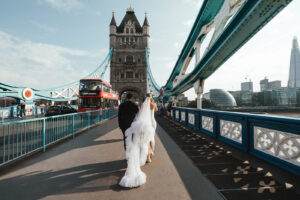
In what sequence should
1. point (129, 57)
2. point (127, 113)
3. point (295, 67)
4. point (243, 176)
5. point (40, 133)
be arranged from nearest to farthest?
point (243, 176)
point (127, 113)
point (40, 133)
point (129, 57)
point (295, 67)

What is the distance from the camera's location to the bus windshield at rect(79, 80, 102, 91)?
13330 mm

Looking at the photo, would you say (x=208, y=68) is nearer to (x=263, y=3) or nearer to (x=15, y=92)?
(x=263, y=3)

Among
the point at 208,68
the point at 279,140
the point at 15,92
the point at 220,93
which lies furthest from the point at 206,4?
the point at 220,93

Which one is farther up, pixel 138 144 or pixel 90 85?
pixel 90 85

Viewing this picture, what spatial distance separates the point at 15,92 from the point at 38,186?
20.5m

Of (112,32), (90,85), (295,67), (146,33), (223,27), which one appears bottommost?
(90,85)

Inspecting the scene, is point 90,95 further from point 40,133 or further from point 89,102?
point 40,133

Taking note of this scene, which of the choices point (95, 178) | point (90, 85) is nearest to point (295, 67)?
point (90, 85)

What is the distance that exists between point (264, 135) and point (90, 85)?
41.7ft

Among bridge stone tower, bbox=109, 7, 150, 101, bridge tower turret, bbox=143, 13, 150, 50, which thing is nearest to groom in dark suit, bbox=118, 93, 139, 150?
bridge stone tower, bbox=109, 7, 150, 101

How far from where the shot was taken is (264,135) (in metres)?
3.33

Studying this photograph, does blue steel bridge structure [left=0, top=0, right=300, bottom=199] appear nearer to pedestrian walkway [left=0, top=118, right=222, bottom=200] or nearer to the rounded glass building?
pedestrian walkway [left=0, top=118, right=222, bottom=200]

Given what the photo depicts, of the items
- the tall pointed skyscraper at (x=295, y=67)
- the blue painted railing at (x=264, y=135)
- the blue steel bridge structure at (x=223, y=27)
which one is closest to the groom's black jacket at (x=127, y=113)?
the blue painted railing at (x=264, y=135)

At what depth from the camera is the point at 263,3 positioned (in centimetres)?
491
